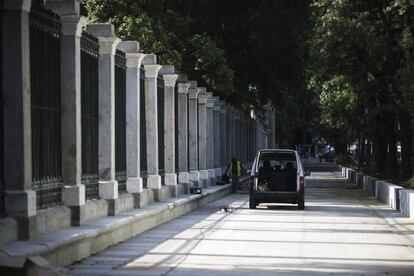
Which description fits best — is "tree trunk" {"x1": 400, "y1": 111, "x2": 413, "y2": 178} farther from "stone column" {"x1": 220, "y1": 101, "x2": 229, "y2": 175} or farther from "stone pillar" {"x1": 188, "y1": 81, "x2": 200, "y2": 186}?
"stone pillar" {"x1": 188, "y1": 81, "x2": 200, "y2": 186}

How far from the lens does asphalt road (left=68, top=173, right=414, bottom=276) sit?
12344 mm

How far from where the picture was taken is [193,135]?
98.1ft

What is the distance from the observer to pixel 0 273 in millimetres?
7777

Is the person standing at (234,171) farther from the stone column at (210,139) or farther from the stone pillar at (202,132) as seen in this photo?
the stone pillar at (202,132)

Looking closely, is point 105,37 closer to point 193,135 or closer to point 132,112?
point 132,112

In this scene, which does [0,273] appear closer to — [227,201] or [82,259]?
[82,259]

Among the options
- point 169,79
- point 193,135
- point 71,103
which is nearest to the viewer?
point 71,103

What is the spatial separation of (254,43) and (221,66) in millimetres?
7313

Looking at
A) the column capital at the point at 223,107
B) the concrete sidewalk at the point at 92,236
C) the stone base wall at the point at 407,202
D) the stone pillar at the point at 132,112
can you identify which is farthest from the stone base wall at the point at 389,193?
the stone pillar at the point at 132,112

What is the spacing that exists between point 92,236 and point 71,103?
2.35 meters

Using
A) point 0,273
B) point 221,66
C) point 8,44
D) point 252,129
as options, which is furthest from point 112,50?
point 252,129

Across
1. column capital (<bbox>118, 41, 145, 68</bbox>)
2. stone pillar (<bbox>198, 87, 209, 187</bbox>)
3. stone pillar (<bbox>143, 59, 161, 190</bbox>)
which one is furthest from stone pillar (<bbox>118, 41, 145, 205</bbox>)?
stone pillar (<bbox>198, 87, 209, 187</bbox>)

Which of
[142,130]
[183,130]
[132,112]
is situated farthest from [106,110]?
[183,130]

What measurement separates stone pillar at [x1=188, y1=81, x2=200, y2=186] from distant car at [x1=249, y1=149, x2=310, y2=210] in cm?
330
